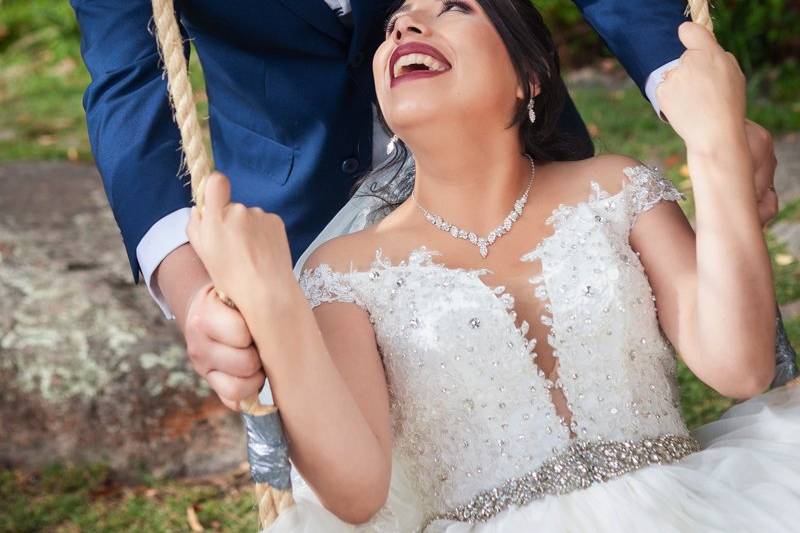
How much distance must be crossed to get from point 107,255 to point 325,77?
2.29 metres

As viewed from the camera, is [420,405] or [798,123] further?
[798,123]

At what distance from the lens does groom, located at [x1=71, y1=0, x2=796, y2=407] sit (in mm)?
2221

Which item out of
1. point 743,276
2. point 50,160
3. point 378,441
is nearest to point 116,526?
point 378,441

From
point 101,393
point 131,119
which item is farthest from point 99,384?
point 131,119

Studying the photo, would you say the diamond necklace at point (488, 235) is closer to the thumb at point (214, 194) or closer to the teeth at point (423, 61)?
the teeth at point (423, 61)

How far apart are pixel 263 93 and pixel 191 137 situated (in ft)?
2.83

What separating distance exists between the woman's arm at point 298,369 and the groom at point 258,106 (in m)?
0.16

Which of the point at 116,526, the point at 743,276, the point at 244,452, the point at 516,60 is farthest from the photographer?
the point at 244,452

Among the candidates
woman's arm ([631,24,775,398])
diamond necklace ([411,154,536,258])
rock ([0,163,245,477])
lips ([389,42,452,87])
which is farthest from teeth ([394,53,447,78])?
rock ([0,163,245,477])

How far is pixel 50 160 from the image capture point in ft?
22.0

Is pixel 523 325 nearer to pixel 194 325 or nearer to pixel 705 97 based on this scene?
pixel 705 97

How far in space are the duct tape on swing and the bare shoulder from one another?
0.46 m

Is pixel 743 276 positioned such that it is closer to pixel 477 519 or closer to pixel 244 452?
pixel 477 519

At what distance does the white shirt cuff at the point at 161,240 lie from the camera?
7.11 feet
